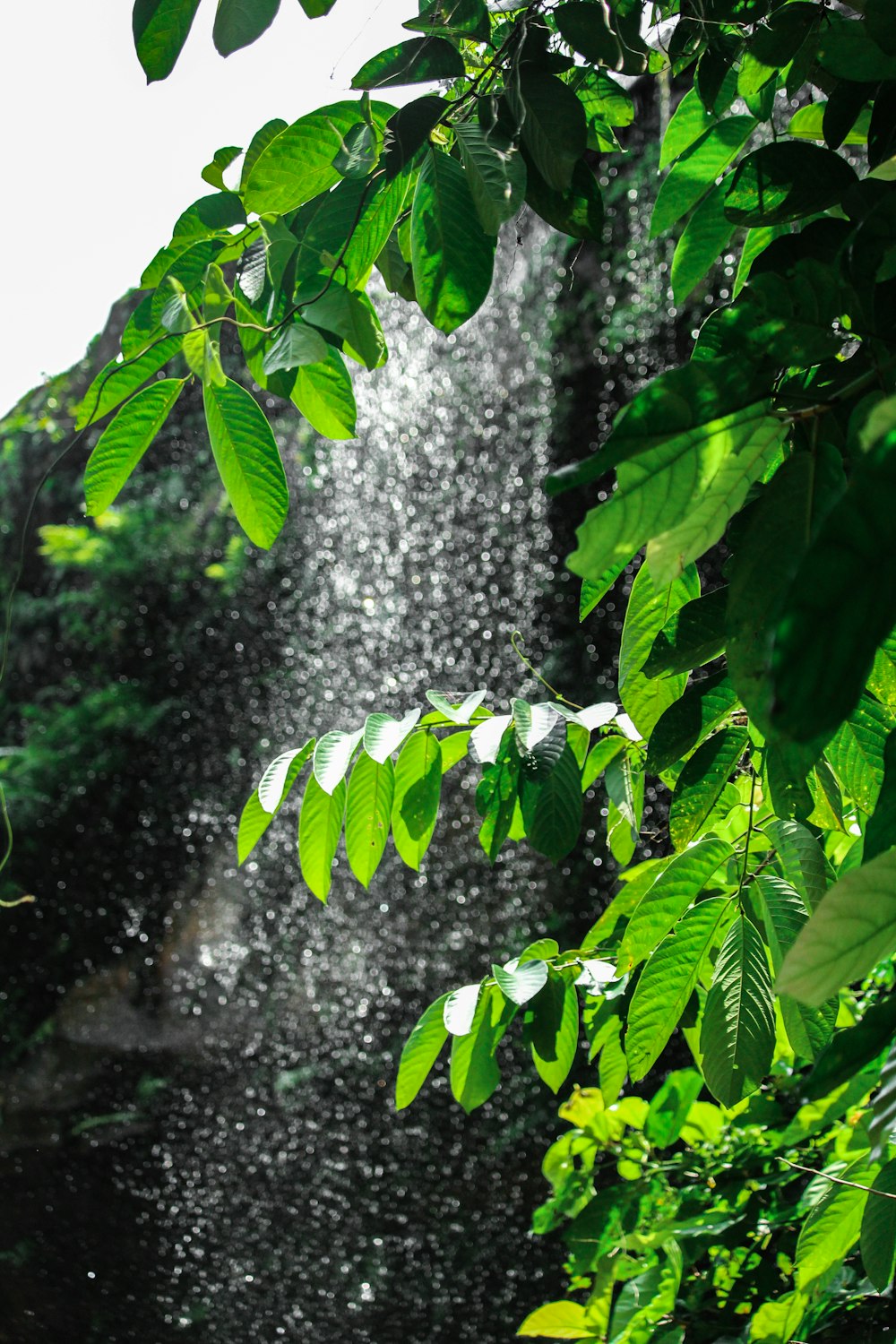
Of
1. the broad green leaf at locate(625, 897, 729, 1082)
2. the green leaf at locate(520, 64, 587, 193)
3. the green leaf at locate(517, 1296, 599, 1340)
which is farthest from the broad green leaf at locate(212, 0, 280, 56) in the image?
the green leaf at locate(517, 1296, 599, 1340)

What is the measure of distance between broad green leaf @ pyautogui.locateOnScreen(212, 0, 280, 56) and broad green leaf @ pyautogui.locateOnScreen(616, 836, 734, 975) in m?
0.42

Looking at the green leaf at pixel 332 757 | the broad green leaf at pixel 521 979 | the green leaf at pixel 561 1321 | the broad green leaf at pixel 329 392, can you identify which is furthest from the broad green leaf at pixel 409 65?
the green leaf at pixel 561 1321

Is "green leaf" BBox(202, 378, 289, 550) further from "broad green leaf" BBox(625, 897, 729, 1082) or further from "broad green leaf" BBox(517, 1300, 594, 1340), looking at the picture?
"broad green leaf" BBox(517, 1300, 594, 1340)

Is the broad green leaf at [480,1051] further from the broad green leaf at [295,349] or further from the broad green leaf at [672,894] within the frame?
the broad green leaf at [295,349]

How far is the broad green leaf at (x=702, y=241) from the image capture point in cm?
58

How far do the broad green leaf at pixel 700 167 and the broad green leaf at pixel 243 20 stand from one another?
0.76 feet

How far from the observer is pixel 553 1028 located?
673 millimetres

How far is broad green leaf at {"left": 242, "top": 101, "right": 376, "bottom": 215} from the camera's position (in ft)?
1.63

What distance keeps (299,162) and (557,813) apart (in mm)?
375

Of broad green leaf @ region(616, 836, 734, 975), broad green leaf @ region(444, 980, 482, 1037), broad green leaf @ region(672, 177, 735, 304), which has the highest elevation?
broad green leaf @ region(672, 177, 735, 304)

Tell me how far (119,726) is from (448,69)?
5452mm

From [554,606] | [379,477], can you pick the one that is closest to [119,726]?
[379,477]

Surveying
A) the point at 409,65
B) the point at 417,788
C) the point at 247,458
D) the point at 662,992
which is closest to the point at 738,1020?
the point at 662,992

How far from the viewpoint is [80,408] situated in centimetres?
54
